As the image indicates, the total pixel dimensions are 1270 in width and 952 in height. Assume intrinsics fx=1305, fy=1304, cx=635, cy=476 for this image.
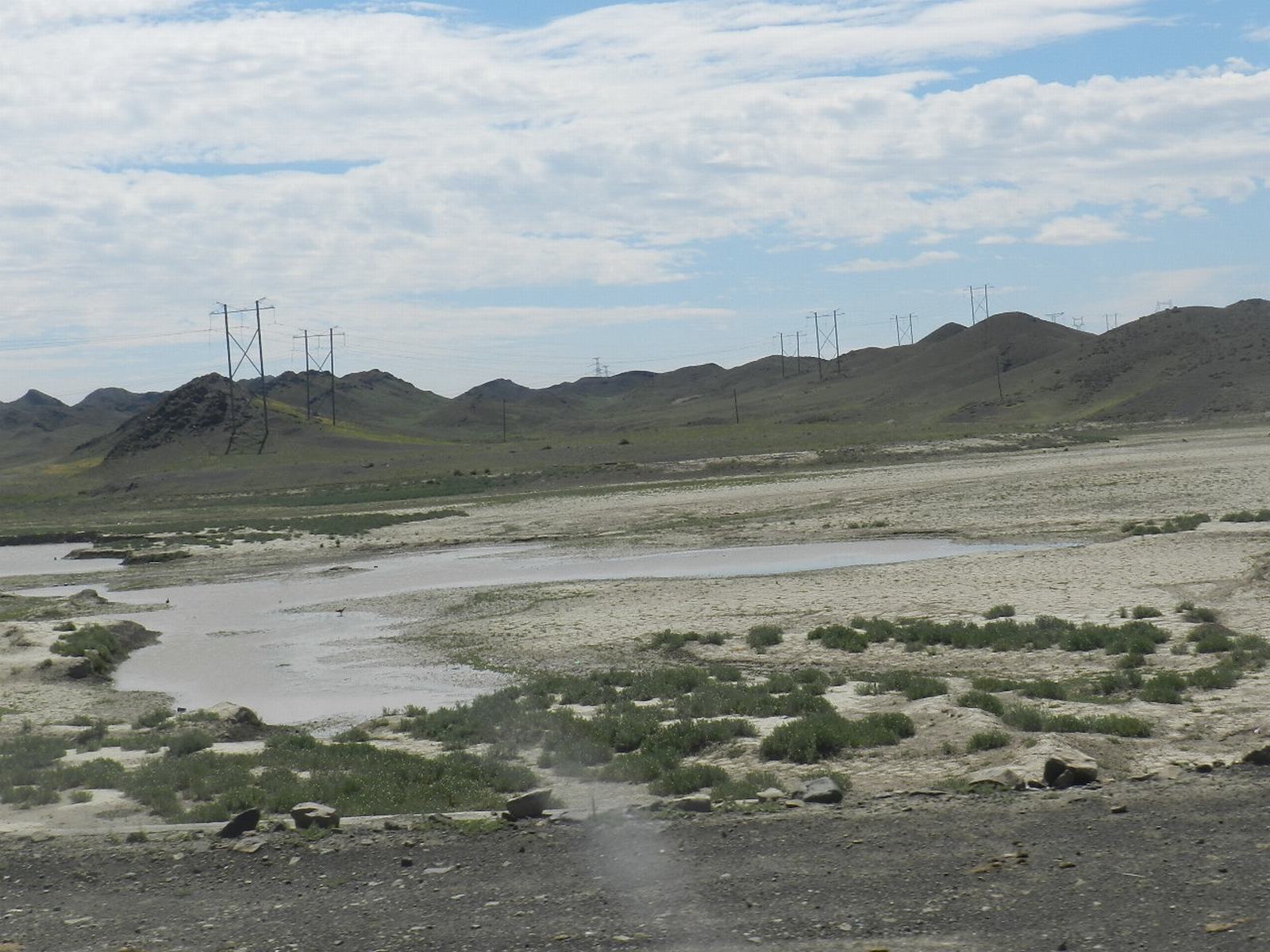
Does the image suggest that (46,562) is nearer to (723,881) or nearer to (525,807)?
(525,807)

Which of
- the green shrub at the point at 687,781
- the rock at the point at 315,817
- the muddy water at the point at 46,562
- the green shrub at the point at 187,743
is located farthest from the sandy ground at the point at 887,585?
the green shrub at the point at 187,743

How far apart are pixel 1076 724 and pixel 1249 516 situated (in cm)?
2353

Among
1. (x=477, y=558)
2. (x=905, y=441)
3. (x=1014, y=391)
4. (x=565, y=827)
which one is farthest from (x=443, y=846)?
(x=1014, y=391)

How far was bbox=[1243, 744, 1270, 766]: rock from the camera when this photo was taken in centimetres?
1116

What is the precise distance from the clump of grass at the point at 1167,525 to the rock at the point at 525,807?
24868mm

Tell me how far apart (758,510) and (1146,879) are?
4230 centimetres

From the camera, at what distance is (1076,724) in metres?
13.0

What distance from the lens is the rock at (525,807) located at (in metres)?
11.4

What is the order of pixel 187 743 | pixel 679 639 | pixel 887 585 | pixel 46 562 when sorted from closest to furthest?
1. pixel 187 743
2. pixel 679 639
3. pixel 887 585
4. pixel 46 562

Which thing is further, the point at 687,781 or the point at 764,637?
the point at 764,637

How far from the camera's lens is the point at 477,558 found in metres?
43.5

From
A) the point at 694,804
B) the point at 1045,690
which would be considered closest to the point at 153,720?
the point at 694,804

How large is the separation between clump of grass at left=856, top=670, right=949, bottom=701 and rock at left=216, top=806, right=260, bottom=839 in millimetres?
7747

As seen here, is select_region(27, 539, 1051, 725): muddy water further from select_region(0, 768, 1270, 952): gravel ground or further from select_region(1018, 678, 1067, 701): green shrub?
select_region(1018, 678, 1067, 701): green shrub
